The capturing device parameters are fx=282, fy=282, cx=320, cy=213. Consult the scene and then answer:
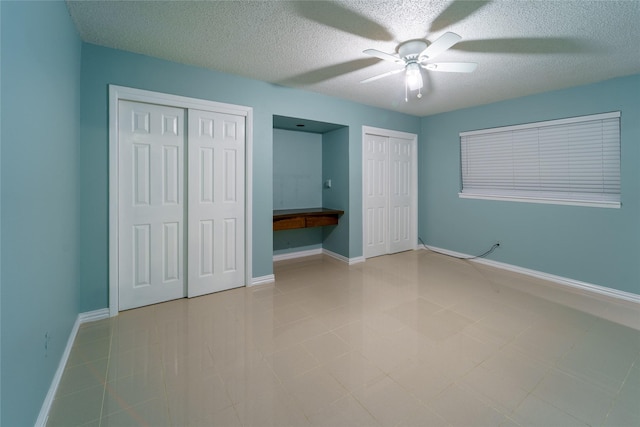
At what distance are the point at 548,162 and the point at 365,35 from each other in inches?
120

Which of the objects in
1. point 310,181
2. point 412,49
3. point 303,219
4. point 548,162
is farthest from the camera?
point 310,181

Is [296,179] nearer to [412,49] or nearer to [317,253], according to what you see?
[317,253]

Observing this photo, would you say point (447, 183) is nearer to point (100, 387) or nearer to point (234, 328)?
point (234, 328)

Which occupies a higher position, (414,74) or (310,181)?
(414,74)

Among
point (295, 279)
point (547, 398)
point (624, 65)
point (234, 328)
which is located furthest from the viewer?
point (295, 279)

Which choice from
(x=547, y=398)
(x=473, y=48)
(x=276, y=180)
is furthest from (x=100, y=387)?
(x=473, y=48)

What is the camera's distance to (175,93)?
284cm

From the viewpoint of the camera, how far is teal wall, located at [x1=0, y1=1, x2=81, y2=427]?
1.11 m

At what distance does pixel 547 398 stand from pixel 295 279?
2.61 m

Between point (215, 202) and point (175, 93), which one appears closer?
point (175, 93)

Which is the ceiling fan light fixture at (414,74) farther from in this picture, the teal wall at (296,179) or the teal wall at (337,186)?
the teal wall at (296,179)

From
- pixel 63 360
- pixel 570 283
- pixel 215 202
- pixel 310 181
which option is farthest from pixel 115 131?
pixel 570 283

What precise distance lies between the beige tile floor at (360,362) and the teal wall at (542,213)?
2.07 feet

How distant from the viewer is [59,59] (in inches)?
70.4
